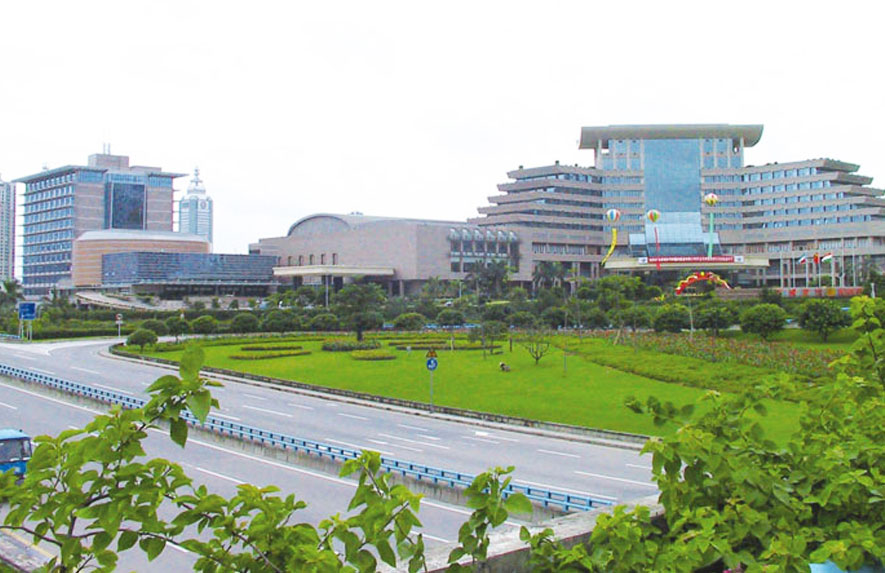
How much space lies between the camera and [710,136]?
412ft

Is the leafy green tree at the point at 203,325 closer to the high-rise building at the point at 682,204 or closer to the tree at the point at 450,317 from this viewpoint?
the tree at the point at 450,317

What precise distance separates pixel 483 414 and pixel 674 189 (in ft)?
331

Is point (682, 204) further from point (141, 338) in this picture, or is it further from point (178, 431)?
point (178, 431)

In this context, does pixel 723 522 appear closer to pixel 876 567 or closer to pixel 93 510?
pixel 876 567

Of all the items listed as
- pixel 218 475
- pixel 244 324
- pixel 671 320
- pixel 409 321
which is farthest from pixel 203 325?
pixel 218 475

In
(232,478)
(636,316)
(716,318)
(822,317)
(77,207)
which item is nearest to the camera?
(232,478)

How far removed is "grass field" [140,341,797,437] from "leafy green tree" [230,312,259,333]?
17.9 meters

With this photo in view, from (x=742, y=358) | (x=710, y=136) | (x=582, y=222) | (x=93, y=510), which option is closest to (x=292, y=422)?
(x=742, y=358)

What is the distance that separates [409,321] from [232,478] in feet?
187

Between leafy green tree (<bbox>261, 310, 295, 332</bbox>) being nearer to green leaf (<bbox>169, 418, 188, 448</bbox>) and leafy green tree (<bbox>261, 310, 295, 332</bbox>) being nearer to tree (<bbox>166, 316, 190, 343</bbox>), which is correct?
tree (<bbox>166, 316, 190, 343</bbox>)

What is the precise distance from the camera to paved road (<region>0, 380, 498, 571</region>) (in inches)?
624

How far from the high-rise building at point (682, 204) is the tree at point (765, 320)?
53.9 metres

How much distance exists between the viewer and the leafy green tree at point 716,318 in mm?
60969

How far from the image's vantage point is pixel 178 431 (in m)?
3.31
